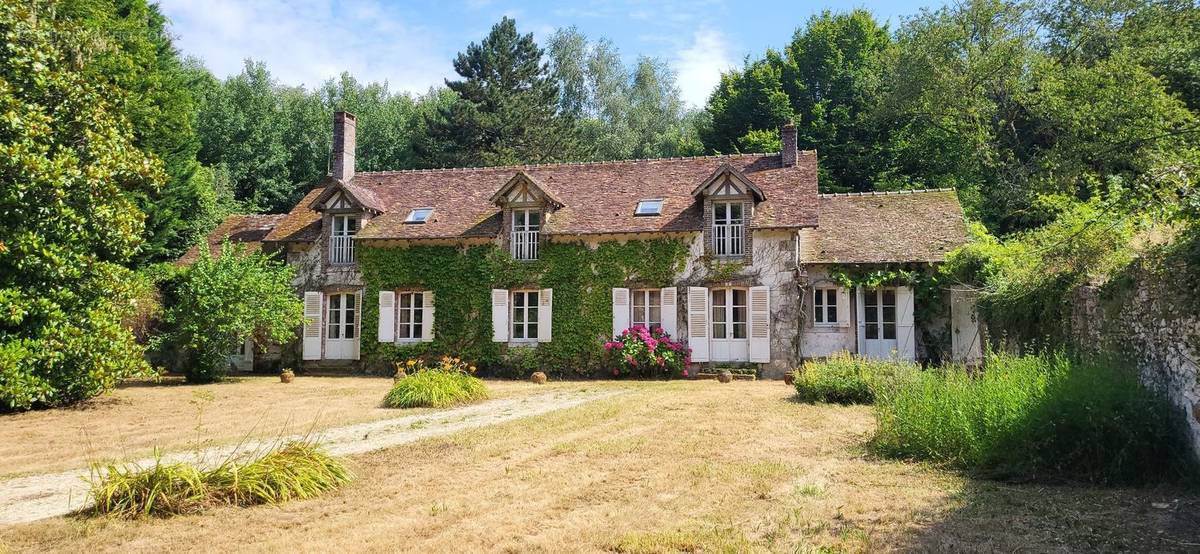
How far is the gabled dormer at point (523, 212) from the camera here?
63.4 ft

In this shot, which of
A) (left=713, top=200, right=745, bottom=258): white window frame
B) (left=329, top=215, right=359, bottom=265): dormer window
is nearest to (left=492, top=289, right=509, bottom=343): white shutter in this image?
(left=329, top=215, right=359, bottom=265): dormer window

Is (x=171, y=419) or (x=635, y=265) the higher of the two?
(x=635, y=265)

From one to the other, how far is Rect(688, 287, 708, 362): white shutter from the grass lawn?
1035 centimetres

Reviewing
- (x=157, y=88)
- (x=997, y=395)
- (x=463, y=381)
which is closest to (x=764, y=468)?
(x=997, y=395)

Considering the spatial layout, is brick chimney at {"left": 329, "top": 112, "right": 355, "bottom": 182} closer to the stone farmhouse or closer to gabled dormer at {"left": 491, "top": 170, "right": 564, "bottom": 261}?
the stone farmhouse

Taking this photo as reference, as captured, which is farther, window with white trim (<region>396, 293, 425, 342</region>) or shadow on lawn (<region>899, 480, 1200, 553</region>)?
window with white trim (<region>396, 293, 425, 342</region>)

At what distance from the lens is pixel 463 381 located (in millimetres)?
13000

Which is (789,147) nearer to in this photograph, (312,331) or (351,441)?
(312,331)

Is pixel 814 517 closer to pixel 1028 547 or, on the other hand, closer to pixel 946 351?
pixel 1028 547

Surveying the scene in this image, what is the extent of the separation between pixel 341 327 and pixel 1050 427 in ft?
58.3

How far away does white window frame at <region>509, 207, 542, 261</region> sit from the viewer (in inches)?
772

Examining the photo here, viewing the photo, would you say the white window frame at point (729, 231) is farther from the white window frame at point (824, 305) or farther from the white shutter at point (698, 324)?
the white window frame at point (824, 305)

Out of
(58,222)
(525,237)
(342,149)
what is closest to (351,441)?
(58,222)

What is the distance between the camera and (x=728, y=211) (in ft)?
60.9
